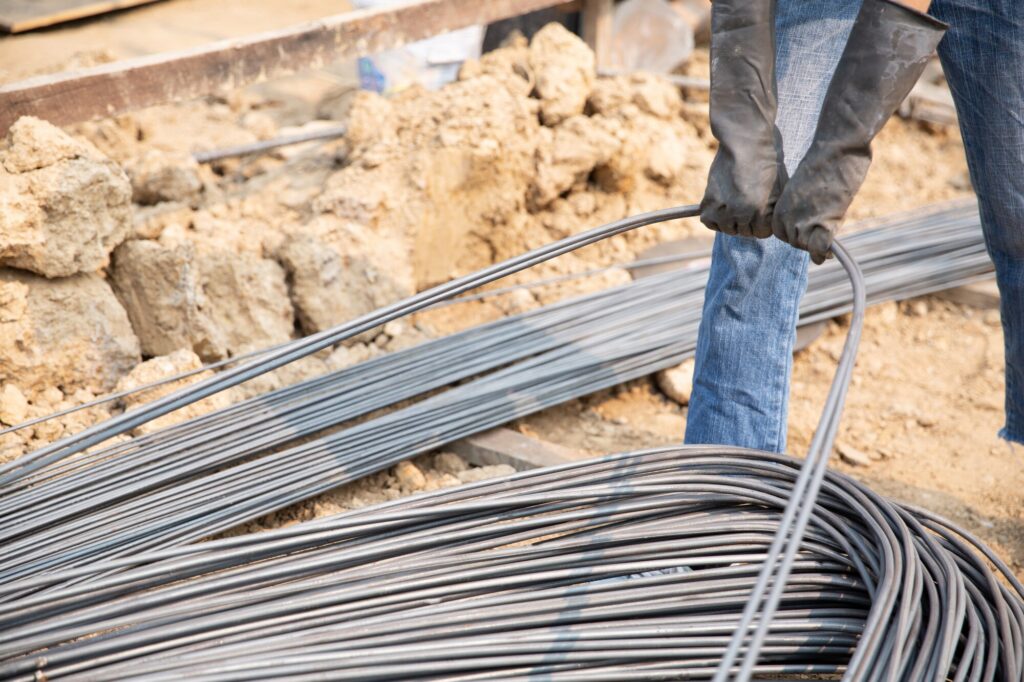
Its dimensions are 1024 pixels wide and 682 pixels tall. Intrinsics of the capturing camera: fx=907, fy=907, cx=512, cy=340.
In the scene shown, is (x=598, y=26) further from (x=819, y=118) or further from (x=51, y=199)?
(x=819, y=118)

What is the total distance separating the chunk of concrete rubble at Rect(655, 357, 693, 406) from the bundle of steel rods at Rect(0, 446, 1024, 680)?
103 cm

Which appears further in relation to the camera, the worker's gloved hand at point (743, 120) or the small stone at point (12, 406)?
the small stone at point (12, 406)

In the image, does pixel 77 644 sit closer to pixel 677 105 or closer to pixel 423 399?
pixel 423 399

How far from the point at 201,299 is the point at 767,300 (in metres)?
1.69

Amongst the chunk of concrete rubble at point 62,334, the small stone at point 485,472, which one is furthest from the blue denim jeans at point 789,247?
the chunk of concrete rubble at point 62,334

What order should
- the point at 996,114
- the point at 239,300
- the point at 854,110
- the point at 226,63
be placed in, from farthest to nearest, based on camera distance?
the point at 226,63
the point at 239,300
the point at 996,114
the point at 854,110

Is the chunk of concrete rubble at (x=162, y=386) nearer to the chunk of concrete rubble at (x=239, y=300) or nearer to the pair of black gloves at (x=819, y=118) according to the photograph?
the chunk of concrete rubble at (x=239, y=300)

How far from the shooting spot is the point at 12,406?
92.7 inches

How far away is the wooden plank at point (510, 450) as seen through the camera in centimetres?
251

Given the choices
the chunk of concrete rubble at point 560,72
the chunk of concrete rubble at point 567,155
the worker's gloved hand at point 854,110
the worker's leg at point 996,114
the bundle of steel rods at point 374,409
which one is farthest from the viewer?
the chunk of concrete rubble at point 560,72

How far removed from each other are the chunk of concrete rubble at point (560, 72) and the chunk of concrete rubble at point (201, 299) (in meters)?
1.39

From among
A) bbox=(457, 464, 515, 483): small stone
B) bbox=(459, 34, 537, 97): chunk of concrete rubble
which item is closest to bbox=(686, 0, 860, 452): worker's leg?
bbox=(457, 464, 515, 483): small stone

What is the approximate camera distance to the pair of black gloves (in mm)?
1509

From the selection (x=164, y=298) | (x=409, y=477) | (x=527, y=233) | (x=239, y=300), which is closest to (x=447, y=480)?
(x=409, y=477)
